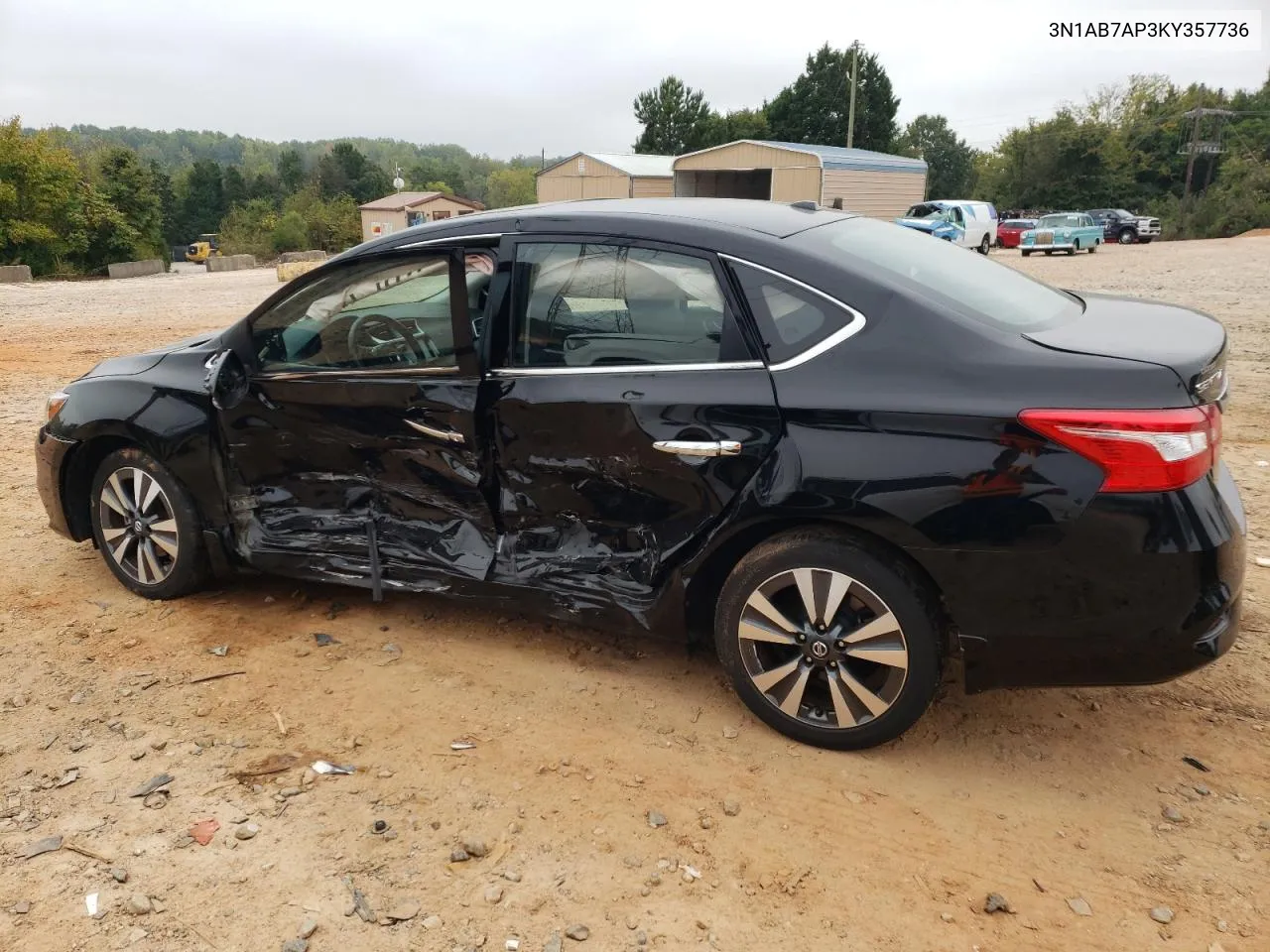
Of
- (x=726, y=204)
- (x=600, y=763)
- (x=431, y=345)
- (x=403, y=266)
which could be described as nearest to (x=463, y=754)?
(x=600, y=763)

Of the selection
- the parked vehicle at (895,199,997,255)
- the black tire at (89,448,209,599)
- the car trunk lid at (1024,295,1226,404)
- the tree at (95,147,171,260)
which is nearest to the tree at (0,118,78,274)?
the tree at (95,147,171,260)

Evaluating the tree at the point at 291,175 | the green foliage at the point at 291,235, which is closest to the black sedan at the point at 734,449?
the green foliage at the point at 291,235

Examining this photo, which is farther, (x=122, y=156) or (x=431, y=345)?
(x=122, y=156)

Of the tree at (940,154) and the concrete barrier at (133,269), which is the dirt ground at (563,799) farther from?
the tree at (940,154)

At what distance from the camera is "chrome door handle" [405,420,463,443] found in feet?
11.8

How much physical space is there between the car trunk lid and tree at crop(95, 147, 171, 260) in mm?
43092

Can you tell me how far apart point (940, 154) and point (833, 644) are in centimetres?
9984

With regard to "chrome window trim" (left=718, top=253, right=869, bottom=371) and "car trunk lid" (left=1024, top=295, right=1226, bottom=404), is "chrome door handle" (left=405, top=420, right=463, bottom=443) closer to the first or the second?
"chrome window trim" (left=718, top=253, right=869, bottom=371)

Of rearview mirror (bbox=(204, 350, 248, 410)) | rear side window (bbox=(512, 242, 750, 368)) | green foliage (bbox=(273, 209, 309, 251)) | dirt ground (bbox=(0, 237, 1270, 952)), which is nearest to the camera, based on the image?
dirt ground (bbox=(0, 237, 1270, 952))

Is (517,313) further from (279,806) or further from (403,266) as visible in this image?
(279,806)

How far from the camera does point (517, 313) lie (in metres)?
3.53

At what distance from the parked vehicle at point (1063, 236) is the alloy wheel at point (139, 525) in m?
33.9

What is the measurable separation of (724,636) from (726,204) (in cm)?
173

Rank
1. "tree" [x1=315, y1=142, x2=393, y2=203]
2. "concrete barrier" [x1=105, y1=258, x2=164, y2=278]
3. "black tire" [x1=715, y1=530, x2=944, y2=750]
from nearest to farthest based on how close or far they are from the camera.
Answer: "black tire" [x1=715, y1=530, x2=944, y2=750] < "concrete barrier" [x1=105, y1=258, x2=164, y2=278] < "tree" [x1=315, y1=142, x2=393, y2=203]
